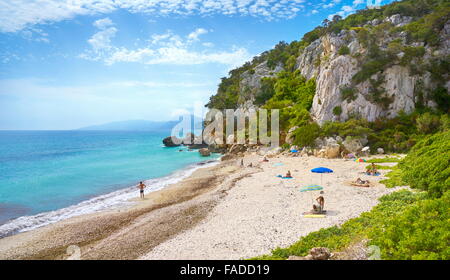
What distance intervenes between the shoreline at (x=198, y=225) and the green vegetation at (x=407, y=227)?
1068 mm

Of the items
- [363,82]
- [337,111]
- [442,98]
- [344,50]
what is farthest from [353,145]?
[344,50]

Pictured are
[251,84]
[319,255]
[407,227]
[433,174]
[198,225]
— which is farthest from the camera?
[251,84]

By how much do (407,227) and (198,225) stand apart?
10404 mm

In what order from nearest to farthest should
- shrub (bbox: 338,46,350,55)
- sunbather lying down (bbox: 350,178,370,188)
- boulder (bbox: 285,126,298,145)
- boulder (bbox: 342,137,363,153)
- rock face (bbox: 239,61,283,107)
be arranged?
1. sunbather lying down (bbox: 350,178,370,188)
2. boulder (bbox: 342,137,363,153)
3. boulder (bbox: 285,126,298,145)
4. shrub (bbox: 338,46,350,55)
5. rock face (bbox: 239,61,283,107)

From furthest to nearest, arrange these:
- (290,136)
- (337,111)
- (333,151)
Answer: (290,136) → (337,111) → (333,151)

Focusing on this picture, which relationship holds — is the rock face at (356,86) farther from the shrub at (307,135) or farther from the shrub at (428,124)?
the shrub at (428,124)

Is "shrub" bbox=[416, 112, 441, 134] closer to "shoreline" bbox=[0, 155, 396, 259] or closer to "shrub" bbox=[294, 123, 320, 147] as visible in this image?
"shrub" bbox=[294, 123, 320, 147]

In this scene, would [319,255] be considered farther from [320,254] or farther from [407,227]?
[407,227]

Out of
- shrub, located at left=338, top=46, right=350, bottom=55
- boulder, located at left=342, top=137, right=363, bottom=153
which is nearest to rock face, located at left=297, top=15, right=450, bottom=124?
shrub, located at left=338, top=46, right=350, bottom=55

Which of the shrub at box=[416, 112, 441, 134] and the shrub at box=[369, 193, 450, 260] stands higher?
the shrub at box=[416, 112, 441, 134]

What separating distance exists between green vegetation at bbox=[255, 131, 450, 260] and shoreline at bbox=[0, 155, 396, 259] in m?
1.07

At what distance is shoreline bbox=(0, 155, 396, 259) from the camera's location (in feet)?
40.7

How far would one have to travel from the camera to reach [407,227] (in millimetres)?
9367

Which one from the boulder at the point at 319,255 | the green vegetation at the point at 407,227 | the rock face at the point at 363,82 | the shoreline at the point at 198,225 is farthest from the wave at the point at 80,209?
the rock face at the point at 363,82
